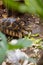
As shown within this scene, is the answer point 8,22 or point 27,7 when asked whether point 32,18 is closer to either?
point 8,22

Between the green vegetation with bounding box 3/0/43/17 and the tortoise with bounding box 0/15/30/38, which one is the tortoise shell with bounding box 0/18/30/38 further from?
the green vegetation with bounding box 3/0/43/17

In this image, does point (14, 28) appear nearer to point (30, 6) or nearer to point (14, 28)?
point (14, 28)

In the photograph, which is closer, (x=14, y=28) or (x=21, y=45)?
(x=21, y=45)

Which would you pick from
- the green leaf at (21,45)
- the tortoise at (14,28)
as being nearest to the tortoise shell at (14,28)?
the tortoise at (14,28)

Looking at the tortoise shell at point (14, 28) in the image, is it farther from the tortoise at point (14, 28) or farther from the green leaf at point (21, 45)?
the green leaf at point (21, 45)

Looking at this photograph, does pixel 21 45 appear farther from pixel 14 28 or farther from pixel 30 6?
pixel 14 28

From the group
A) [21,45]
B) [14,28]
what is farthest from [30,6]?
[14,28]

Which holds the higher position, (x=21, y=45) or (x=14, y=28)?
(x=21, y=45)

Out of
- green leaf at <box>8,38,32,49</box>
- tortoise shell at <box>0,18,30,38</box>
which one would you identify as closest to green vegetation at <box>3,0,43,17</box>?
green leaf at <box>8,38,32,49</box>

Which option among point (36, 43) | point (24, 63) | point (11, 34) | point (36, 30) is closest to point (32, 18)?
point (36, 30)

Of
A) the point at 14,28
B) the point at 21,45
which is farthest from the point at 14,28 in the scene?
the point at 21,45

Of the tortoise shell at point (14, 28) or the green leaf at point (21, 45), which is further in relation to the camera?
the tortoise shell at point (14, 28)
